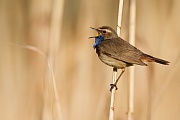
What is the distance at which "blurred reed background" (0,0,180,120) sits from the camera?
10.1 feet

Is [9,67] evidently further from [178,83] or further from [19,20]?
[178,83]

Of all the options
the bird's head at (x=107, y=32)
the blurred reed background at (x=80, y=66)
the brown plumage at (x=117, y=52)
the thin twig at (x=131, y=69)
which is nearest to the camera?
the thin twig at (x=131, y=69)

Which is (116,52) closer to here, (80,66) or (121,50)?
(121,50)

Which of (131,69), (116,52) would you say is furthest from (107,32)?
(131,69)

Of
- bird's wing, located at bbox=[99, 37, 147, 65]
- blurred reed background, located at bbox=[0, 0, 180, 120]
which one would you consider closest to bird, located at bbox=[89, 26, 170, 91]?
bird's wing, located at bbox=[99, 37, 147, 65]

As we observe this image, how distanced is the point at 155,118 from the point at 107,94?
529 mm

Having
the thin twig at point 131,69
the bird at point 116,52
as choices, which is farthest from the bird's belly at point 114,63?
the thin twig at point 131,69

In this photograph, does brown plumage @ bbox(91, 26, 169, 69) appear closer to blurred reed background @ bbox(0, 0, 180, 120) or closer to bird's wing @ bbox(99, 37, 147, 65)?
bird's wing @ bbox(99, 37, 147, 65)

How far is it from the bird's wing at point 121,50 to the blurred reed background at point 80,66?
0.59 feet

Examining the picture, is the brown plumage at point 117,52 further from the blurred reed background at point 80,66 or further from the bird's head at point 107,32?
the blurred reed background at point 80,66

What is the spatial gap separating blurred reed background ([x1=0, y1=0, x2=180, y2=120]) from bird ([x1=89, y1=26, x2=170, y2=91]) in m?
0.16

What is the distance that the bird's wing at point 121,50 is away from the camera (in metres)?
2.73

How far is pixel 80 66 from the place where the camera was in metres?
3.46

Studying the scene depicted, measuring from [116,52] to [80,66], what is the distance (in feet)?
2.26
